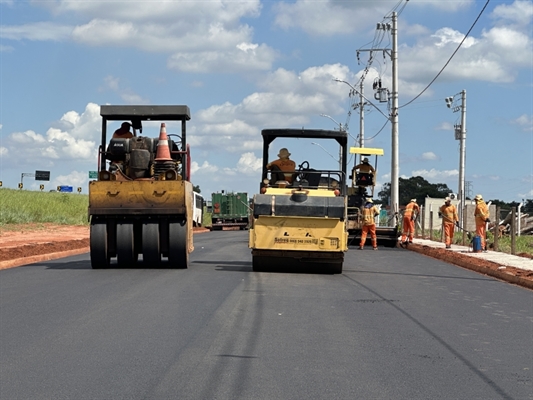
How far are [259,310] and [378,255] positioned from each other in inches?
542

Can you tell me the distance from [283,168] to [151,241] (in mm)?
3329

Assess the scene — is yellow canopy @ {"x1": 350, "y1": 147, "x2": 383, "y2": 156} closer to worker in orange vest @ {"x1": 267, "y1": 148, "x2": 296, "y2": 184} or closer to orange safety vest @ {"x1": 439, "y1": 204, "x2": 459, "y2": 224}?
orange safety vest @ {"x1": 439, "y1": 204, "x2": 459, "y2": 224}

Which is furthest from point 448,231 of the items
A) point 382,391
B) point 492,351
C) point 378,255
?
point 382,391

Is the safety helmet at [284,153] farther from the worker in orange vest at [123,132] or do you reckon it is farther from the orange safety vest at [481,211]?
the orange safety vest at [481,211]

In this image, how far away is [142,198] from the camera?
15672mm

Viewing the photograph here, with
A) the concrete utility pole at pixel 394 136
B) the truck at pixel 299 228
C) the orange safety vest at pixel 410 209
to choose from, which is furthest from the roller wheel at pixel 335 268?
the concrete utility pole at pixel 394 136

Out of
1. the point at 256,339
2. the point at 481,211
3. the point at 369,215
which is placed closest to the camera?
the point at 256,339

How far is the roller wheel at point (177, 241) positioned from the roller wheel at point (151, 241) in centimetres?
24

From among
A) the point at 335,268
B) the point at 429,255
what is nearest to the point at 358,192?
the point at 429,255

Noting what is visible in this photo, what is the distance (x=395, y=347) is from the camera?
27.6 feet

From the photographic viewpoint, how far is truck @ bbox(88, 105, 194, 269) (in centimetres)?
1566

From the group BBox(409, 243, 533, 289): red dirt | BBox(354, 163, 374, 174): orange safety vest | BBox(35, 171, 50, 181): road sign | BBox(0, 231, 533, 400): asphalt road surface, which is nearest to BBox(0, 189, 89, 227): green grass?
BBox(354, 163, 374, 174): orange safety vest

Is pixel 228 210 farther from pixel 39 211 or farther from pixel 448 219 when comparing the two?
pixel 448 219

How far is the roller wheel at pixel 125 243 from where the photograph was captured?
15.9 meters
